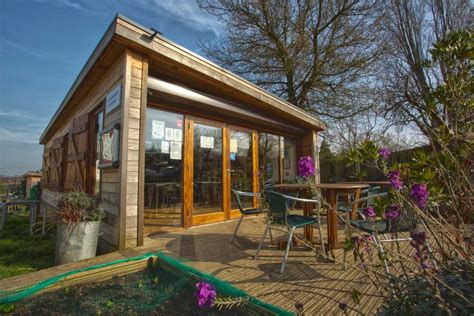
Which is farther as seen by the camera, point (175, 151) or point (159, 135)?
point (175, 151)

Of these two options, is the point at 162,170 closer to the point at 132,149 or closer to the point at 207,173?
the point at 207,173

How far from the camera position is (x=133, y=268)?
193 centimetres

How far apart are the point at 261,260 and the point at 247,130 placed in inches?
120

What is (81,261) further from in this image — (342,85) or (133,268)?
(342,85)

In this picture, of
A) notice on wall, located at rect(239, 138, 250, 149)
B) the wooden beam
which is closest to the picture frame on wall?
the wooden beam

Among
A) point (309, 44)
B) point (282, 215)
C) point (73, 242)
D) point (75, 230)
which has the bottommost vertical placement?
point (73, 242)

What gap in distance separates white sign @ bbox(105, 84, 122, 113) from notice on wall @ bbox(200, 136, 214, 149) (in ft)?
4.98

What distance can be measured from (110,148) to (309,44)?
272 inches

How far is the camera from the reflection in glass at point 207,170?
3928mm

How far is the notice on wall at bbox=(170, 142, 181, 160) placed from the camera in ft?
12.1

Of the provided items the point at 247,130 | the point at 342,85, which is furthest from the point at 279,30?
the point at 247,130

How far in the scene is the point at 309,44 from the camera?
7426 millimetres

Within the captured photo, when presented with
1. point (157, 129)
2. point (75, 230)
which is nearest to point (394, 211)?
point (75, 230)

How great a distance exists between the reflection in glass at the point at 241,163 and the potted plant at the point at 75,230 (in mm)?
2472
